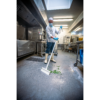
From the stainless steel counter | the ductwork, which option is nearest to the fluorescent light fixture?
the ductwork

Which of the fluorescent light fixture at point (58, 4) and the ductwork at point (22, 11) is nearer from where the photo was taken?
the ductwork at point (22, 11)

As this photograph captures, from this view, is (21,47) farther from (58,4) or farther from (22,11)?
(58,4)

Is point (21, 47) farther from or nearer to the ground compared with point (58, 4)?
nearer to the ground

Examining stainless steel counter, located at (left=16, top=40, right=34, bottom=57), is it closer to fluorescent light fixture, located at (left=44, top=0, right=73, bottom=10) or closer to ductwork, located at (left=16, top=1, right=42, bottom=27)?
ductwork, located at (left=16, top=1, right=42, bottom=27)

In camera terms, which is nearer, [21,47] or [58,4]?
[21,47]

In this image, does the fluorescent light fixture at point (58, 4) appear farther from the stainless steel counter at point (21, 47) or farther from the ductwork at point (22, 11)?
the stainless steel counter at point (21, 47)

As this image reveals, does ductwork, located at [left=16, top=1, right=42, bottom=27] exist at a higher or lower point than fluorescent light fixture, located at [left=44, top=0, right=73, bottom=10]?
lower

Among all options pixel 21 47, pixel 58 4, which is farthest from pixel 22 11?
pixel 58 4

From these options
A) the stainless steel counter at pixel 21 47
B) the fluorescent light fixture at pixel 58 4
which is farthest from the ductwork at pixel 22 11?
the fluorescent light fixture at pixel 58 4

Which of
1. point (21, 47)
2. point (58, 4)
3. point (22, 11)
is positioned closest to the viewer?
point (21, 47)

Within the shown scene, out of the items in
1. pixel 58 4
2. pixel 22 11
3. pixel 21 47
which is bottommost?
pixel 21 47

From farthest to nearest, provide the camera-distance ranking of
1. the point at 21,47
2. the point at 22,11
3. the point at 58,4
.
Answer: the point at 58,4, the point at 22,11, the point at 21,47
